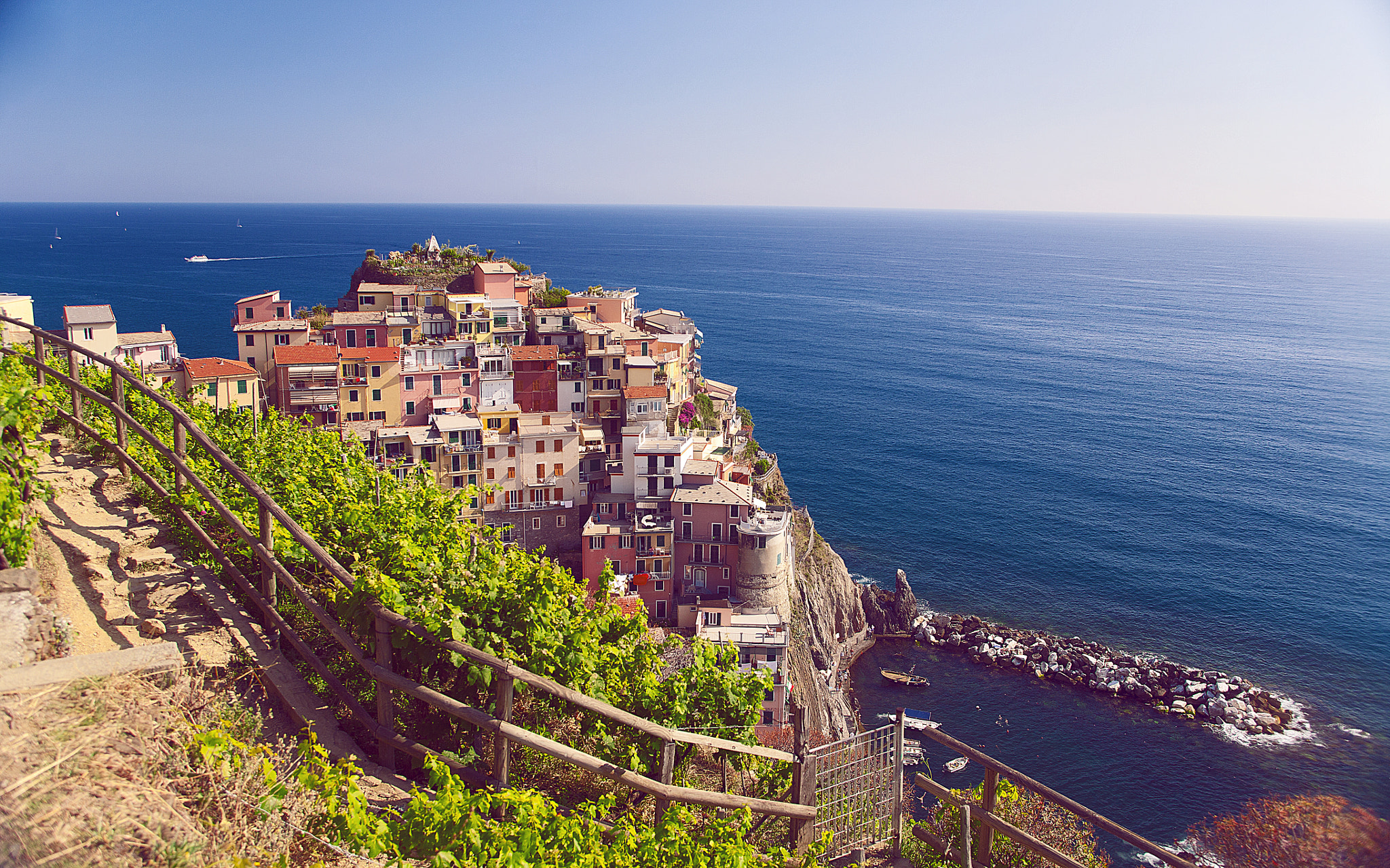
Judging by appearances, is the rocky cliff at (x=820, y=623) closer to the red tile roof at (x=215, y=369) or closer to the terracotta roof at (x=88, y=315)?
the red tile roof at (x=215, y=369)

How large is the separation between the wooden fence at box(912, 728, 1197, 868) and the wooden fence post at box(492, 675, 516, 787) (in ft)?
11.3

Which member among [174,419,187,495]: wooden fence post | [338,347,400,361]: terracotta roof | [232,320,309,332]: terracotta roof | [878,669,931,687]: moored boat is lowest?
[878,669,931,687]: moored boat

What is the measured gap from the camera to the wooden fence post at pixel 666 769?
5961mm

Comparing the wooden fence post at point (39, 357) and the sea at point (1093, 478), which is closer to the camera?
the wooden fence post at point (39, 357)

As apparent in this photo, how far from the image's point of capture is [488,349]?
45.3 m

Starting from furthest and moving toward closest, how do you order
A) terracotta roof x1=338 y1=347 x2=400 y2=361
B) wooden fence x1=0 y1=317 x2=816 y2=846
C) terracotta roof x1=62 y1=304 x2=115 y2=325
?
1. terracotta roof x1=338 y1=347 x2=400 y2=361
2. terracotta roof x1=62 y1=304 x2=115 y2=325
3. wooden fence x1=0 y1=317 x2=816 y2=846

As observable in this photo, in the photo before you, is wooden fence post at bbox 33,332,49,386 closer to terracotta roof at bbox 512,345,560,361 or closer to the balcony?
the balcony

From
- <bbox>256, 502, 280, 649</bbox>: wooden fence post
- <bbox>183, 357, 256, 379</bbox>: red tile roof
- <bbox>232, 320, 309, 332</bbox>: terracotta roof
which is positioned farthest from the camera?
<bbox>232, 320, 309, 332</bbox>: terracotta roof

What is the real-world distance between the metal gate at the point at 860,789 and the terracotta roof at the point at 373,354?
38781 mm

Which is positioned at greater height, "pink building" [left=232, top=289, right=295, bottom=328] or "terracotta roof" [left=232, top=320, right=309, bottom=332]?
"pink building" [left=232, top=289, right=295, bottom=328]

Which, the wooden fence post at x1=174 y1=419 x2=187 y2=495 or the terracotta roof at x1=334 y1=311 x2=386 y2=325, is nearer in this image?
the wooden fence post at x1=174 y1=419 x2=187 y2=495

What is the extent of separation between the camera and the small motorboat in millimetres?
40906

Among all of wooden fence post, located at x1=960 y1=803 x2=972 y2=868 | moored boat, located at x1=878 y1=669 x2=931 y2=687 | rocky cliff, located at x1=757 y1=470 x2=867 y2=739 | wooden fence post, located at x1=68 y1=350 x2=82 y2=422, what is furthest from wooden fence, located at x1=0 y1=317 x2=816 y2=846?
moored boat, located at x1=878 y1=669 x2=931 y2=687

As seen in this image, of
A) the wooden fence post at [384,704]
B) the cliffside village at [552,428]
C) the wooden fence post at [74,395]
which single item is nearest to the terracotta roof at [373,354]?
the cliffside village at [552,428]
